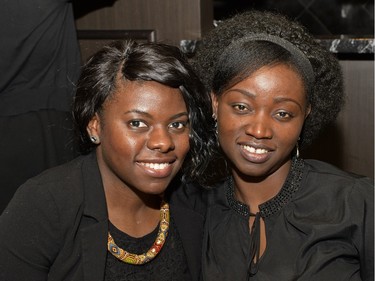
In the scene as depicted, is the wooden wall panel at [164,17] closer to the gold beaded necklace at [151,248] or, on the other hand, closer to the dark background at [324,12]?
the gold beaded necklace at [151,248]

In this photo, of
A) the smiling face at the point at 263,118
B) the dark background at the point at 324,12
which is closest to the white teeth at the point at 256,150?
the smiling face at the point at 263,118

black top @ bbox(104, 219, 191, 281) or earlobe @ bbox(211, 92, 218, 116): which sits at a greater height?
earlobe @ bbox(211, 92, 218, 116)

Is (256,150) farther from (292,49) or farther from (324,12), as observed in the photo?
(324,12)

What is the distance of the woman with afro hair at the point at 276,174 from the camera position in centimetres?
159

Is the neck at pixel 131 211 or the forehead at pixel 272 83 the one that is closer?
the forehead at pixel 272 83

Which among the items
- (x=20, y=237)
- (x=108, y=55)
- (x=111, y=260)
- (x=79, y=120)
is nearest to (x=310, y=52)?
(x=108, y=55)

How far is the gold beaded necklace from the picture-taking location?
1646mm

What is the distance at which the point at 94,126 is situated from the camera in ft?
5.49

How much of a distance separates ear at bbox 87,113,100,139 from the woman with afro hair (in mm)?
327

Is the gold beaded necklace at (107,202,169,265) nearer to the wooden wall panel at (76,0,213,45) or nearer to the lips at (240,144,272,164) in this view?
the lips at (240,144,272,164)

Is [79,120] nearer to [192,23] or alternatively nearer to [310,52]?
[310,52]

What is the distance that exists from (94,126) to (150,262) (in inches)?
15.9

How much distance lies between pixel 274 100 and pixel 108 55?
0.46m

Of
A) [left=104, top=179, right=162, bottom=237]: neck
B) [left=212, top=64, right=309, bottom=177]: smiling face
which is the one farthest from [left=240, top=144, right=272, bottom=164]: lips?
[left=104, top=179, right=162, bottom=237]: neck
